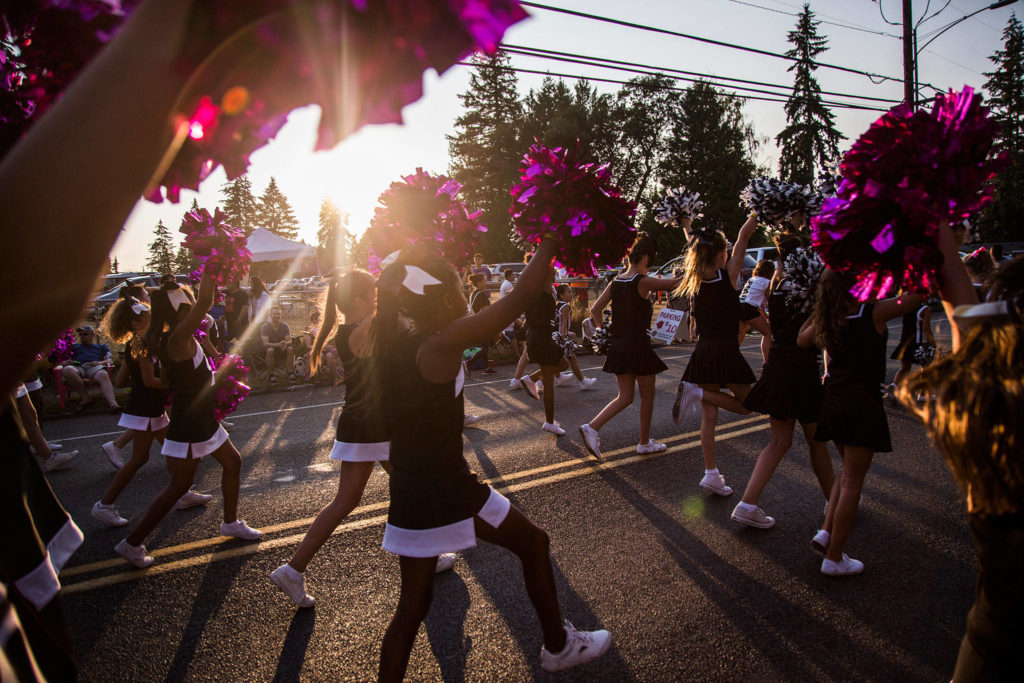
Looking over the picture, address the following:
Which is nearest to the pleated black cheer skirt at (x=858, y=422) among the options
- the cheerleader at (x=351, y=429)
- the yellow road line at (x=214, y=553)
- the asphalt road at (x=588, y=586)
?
the asphalt road at (x=588, y=586)

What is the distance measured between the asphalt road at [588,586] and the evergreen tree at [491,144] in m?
40.2

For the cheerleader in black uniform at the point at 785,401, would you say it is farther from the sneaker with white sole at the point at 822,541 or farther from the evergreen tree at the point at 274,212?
the evergreen tree at the point at 274,212

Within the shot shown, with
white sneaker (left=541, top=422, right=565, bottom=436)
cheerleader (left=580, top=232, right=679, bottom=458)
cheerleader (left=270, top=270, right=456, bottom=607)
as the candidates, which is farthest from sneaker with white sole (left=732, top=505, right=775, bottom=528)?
white sneaker (left=541, top=422, right=565, bottom=436)

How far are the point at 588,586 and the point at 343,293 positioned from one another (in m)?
2.34

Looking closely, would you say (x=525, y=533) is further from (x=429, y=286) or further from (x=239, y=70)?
(x=239, y=70)

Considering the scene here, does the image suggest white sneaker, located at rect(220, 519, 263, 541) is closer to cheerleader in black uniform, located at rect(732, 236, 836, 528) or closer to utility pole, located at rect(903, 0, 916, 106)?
cheerleader in black uniform, located at rect(732, 236, 836, 528)

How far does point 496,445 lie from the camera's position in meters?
6.55

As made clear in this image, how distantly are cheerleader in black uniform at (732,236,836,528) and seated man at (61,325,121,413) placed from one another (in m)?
9.45

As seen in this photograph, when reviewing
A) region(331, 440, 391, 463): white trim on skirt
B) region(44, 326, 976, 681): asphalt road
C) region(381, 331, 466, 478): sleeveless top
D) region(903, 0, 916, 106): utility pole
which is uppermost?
region(903, 0, 916, 106): utility pole

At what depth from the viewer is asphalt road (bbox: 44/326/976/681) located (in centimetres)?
288

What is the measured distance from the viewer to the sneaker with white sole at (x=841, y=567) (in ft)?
11.4

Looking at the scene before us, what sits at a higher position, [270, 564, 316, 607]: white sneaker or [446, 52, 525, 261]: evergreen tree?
[446, 52, 525, 261]: evergreen tree

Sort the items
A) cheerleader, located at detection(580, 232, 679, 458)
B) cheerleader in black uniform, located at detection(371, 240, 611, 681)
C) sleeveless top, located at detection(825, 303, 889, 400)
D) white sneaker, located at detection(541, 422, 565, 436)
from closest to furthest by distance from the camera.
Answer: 1. cheerleader in black uniform, located at detection(371, 240, 611, 681)
2. sleeveless top, located at detection(825, 303, 889, 400)
3. cheerleader, located at detection(580, 232, 679, 458)
4. white sneaker, located at detection(541, 422, 565, 436)

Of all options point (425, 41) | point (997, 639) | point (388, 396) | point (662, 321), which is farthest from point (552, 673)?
point (662, 321)
